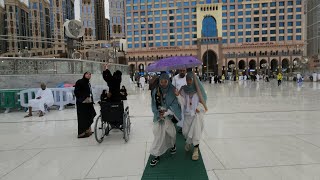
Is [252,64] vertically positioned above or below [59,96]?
above

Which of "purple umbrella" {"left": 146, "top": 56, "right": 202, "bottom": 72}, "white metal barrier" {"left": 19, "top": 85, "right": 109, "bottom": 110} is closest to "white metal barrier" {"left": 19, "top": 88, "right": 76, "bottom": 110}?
"white metal barrier" {"left": 19, "top": 85, "right": 109, "bottom": 110}

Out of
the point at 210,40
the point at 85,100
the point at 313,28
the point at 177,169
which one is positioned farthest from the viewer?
the point at 313,28

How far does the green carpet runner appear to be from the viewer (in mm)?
3928

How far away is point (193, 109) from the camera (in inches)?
183

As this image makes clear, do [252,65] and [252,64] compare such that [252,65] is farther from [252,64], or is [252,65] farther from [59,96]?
[59,96]

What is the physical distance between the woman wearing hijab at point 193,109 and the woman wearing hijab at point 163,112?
0.20 meters

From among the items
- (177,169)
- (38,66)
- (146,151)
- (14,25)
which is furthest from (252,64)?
(177,169)

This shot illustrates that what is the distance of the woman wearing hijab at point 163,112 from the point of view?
4520mm

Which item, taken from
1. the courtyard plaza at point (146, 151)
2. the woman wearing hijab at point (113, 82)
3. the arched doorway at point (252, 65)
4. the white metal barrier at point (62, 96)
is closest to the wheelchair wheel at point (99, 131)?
the courtyard plaza at point (146, 151)

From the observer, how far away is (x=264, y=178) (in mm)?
3689

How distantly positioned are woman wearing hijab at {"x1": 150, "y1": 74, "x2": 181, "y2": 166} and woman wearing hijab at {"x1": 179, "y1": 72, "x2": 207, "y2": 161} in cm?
20

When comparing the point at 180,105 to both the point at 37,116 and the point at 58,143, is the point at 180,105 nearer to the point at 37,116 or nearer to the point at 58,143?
the point at 58,143

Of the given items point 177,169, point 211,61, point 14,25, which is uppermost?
point 14,25

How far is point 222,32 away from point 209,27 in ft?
15.9
